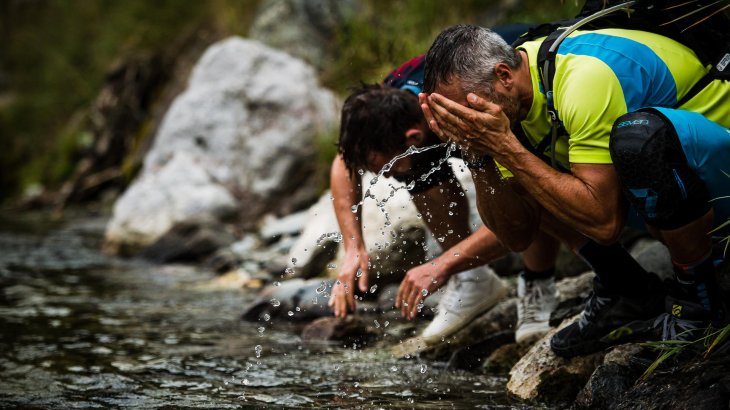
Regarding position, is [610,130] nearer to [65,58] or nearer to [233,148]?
[233,148]

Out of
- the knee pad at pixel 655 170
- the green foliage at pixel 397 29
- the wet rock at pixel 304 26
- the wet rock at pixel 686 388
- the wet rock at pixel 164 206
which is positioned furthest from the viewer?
the wet rock at pixel 304 26

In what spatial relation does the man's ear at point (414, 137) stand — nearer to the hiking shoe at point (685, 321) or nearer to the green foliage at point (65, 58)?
the hiking shoe at point (685, 321)

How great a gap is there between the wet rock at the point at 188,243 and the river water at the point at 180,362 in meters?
1.44

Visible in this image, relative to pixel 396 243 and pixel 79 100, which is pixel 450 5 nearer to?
pixel 396 243

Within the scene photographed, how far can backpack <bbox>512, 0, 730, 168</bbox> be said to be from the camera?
279cm

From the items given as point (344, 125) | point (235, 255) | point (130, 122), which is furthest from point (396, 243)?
point (130, 122)

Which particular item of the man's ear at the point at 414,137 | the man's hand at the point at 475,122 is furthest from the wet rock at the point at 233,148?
the man's hand at the point at 475,122

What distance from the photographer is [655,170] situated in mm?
2562

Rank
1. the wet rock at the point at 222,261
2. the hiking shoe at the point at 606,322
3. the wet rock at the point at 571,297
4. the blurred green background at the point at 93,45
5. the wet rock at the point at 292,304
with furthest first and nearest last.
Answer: the blurred green background at the point at 93,45 → the wet rock at the point at 222,261 → the wet rock at the point at 292,304 → the wet rock at the point at 571,297 → the hiking shoe at the point at 606,322

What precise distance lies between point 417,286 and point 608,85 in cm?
121

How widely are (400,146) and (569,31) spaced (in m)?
1.19

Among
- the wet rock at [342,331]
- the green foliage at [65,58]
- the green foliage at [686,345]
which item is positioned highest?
the green foliage at [65,58]

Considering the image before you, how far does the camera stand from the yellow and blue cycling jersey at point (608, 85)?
2623 mm

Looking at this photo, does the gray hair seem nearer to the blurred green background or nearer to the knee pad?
the knee pad
